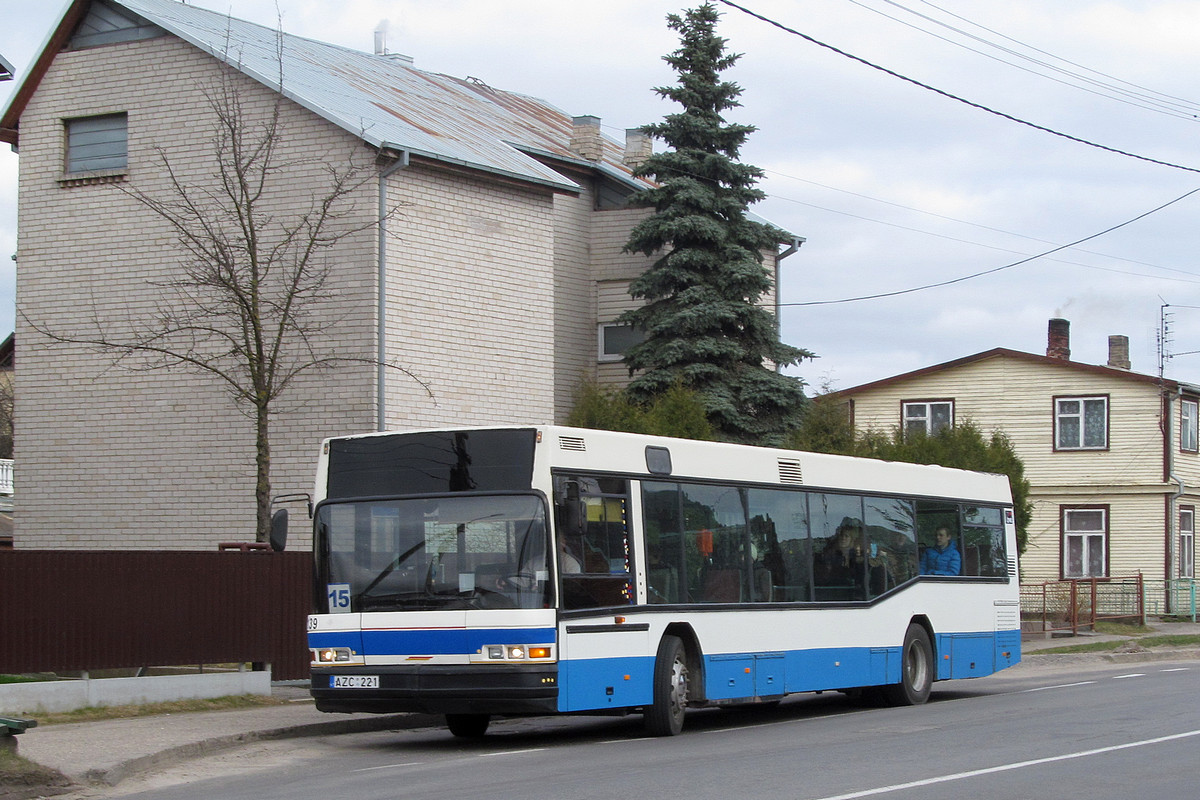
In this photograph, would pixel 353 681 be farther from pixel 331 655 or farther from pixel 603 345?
pixel 603 345

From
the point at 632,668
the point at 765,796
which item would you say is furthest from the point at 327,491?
the point at 765,796

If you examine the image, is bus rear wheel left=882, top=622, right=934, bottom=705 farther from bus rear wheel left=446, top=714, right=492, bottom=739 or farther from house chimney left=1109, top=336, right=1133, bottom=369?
house chimney left=1109, top=336, right=1133, bottom=369

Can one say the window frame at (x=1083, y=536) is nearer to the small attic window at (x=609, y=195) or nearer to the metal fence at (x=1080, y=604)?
the metal fence at (x=1080, y=604)

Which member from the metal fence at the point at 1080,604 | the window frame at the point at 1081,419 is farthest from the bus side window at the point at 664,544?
the window frame at the point at 1081,419

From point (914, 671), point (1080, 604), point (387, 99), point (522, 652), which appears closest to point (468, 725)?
point (522, 652)

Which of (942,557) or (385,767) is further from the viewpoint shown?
(942,557)

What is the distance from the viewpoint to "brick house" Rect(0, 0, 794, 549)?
73.6ft

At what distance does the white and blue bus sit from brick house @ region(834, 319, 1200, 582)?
25.5 m

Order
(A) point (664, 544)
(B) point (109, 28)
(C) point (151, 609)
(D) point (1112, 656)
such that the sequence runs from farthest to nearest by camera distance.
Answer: (D) point (1112, 656)
(B) point (109, 28)
(C) point (151, 609)
(A) point (664, 544)

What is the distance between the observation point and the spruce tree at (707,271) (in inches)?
1065

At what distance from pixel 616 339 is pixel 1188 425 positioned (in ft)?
68.2

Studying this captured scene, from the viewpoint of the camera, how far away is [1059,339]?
46156 millimetres

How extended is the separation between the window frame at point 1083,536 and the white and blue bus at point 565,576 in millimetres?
26756

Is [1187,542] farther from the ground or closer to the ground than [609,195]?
closer to the ground
